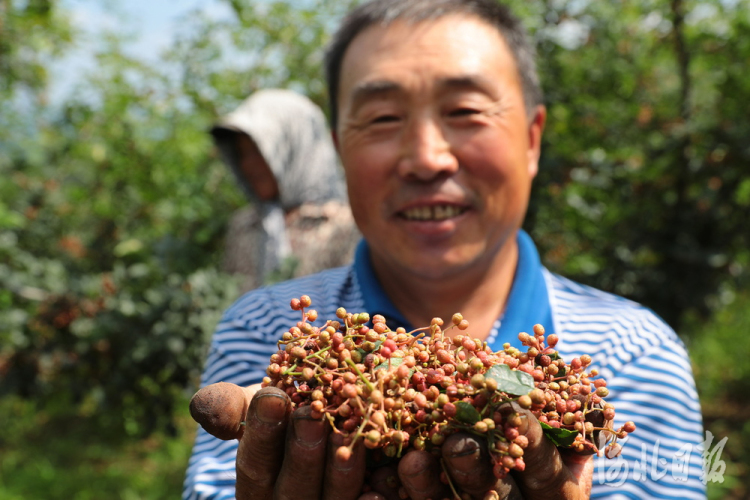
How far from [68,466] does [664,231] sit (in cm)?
561

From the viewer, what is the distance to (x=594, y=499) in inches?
67.2

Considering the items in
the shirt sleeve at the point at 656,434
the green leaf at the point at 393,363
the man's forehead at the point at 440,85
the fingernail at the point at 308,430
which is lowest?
the shirt sleeve at the point at 656,434

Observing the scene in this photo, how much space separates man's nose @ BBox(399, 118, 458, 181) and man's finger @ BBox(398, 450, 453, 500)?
2.84 feet

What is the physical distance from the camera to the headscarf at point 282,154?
4051 mm

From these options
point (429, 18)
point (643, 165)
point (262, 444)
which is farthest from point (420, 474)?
point (643, 165)

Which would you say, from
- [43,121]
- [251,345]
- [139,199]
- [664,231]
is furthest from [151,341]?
[43,121]

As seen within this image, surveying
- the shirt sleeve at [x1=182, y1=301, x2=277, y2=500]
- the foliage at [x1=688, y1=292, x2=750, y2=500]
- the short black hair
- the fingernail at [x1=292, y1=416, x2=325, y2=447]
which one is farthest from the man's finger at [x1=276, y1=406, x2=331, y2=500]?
the foliage at [x1=688, y1=292, x2=750, y2=500]

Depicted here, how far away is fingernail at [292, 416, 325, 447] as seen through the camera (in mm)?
1063

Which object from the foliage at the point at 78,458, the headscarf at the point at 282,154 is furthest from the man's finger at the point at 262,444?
the foliage at the point at 78,458

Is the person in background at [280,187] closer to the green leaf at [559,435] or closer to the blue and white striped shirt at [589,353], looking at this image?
the blue and white striped shirt at [589,353]

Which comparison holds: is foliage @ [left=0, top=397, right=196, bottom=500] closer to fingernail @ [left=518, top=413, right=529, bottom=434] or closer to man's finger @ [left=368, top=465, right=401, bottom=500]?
man's finger @ [left=368, top=465, right=401, bottom=500]

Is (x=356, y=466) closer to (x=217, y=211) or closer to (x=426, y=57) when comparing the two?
(x=426, y=57)

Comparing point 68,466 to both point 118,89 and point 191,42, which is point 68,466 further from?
point 191,42

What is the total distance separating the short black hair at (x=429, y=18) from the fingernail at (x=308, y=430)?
1.25 m
